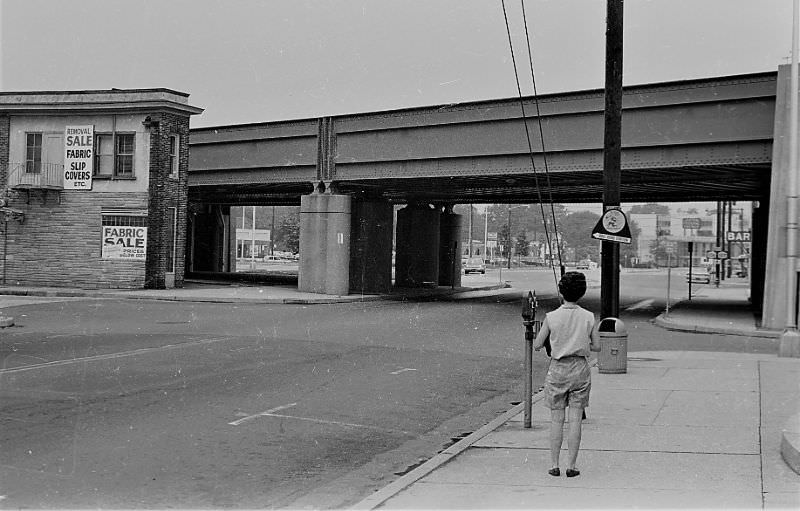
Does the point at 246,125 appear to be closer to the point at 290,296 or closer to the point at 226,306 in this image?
the point at 290,296

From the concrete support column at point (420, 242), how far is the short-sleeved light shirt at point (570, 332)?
117 feet

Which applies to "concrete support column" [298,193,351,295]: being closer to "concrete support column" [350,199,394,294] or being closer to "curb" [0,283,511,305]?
"curb" [0,283,511,305]

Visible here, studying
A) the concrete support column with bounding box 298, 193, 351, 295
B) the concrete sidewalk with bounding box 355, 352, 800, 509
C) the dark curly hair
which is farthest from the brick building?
the dark curly hair

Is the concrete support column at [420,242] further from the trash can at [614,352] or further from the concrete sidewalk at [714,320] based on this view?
the trash can at [614,352]

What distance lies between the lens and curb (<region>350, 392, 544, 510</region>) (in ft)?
20.9

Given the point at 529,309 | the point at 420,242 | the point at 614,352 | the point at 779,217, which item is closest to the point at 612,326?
the point at 614,352

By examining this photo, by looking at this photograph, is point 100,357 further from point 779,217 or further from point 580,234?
point 580,234

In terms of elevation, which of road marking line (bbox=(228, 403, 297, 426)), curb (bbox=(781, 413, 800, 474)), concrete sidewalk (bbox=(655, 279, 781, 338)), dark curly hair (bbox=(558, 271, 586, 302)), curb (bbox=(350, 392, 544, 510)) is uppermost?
dark curly hair (bbox=(558, 271, 586, 302))

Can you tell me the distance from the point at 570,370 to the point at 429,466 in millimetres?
1436

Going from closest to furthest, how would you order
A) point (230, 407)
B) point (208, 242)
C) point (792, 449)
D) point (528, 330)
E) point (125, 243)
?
point (792, 449), point (528, 330), point (230, 407), point (125, 243), point (208, 242)

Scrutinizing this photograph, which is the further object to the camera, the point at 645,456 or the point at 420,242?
the point at 420,242

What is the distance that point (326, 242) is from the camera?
34.4m

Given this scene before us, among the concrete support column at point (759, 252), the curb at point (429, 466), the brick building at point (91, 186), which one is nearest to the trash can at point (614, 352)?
the curb at point (429, 466)

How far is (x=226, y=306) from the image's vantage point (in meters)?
28.3
